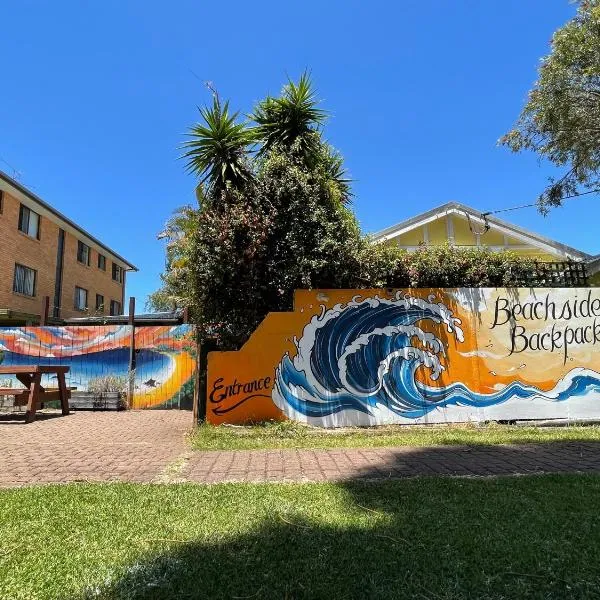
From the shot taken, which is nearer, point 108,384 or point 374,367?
point 374,367

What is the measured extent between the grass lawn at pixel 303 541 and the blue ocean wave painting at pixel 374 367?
3.96 meters

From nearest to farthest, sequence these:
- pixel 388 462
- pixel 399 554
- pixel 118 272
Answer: pixel 399 554, pixel 388 462, pixel 118 272

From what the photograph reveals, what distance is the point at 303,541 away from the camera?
11.7 ft

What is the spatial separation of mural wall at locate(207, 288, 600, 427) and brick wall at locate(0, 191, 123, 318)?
1766 centimetres

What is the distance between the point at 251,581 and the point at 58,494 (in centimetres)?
263

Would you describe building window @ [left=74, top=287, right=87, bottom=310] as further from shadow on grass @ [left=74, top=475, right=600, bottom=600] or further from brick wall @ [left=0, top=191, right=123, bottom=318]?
shadow on grass @ [left=74, top=475, right=600, bottom=600]

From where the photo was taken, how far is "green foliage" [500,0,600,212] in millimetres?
11547

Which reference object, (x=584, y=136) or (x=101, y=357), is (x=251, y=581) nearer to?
(x=101, y=357)

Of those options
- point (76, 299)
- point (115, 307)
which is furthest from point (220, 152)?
point (115, 307)

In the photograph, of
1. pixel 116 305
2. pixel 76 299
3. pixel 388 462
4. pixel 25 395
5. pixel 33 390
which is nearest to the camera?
pixel 388 462

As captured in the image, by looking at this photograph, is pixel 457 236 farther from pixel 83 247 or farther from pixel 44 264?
pixel 83 247

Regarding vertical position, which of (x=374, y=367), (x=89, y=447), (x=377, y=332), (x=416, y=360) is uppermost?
(x=377, y=332)

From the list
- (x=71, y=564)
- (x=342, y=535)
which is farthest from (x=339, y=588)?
(x=71, y=564)

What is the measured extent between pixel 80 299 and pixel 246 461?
26.8 meters
